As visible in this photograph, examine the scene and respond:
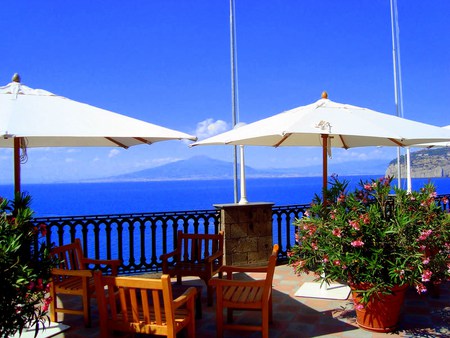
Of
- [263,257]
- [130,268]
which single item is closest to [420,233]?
[263,257]

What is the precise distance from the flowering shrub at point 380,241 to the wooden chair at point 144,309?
1.43 meters

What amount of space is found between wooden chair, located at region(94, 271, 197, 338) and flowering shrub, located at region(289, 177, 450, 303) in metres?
1.43

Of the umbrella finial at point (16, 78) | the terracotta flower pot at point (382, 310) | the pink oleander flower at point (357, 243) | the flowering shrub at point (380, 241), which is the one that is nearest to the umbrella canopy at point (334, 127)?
the flowering shrub at point (380, 241)

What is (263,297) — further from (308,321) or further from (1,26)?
(1,26)

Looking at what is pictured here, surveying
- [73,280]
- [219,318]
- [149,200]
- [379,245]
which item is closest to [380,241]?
[379,245]

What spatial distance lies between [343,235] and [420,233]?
688 mm

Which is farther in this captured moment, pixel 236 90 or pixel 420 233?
pixel 236 90

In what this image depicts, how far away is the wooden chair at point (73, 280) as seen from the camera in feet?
13.9

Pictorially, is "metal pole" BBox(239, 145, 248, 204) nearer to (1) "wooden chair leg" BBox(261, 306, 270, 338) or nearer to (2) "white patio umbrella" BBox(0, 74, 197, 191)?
(2) "white patio umbrella" BBox(0, 74, 197, 191)

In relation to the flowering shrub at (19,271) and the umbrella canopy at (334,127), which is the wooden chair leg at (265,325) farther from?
the flowering shrub at (19,271)

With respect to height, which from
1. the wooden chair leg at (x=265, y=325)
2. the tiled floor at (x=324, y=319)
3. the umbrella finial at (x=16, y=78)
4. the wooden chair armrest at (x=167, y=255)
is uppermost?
the umbrella finial at (x=16, y=78)

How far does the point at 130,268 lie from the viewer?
6.36 metres

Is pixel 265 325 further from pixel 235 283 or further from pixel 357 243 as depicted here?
pixel 357 243

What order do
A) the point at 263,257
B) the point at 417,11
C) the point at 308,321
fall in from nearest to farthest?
the point at 308,321, the point at 263,257, the point at 417,11
